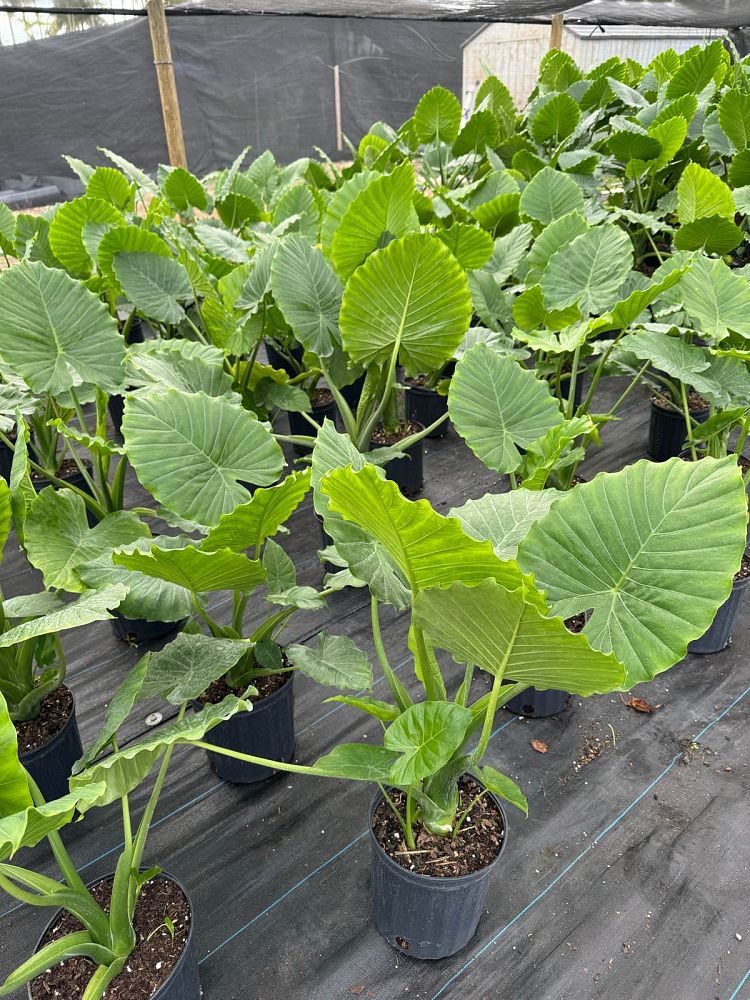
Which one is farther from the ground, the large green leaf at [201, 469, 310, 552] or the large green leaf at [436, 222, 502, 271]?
the large green leaf at [436, 222, 502, 271]

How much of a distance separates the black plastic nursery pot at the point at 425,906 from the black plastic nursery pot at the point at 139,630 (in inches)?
32.6

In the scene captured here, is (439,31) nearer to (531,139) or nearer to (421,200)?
(531,139)

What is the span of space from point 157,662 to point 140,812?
45cm

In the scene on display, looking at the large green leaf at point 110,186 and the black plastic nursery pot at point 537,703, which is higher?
the large green leaf at point 110,186

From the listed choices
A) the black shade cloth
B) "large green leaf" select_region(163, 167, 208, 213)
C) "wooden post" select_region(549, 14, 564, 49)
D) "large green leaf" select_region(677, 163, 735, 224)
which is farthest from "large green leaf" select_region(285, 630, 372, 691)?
"wooden post" select_region(549, 14, 564, 49)

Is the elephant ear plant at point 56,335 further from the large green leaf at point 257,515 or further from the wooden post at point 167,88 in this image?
the wooden post at point 167,88

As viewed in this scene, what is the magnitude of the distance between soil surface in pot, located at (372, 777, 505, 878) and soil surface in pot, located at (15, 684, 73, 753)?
61 centimetres

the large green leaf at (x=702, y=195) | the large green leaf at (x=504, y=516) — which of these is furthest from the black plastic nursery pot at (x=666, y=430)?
the large green leaf at (x=504, y=516)

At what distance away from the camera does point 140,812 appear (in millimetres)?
1369

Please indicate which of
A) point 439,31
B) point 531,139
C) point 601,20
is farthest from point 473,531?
point 439,31

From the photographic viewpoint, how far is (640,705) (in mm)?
1581

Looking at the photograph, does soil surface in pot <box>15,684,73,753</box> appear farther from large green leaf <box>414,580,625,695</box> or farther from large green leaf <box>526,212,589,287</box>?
large green leaf <box>526,212,589,287</box>

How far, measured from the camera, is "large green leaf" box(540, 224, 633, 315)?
1799 mm

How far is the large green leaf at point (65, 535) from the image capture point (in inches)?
49.0
